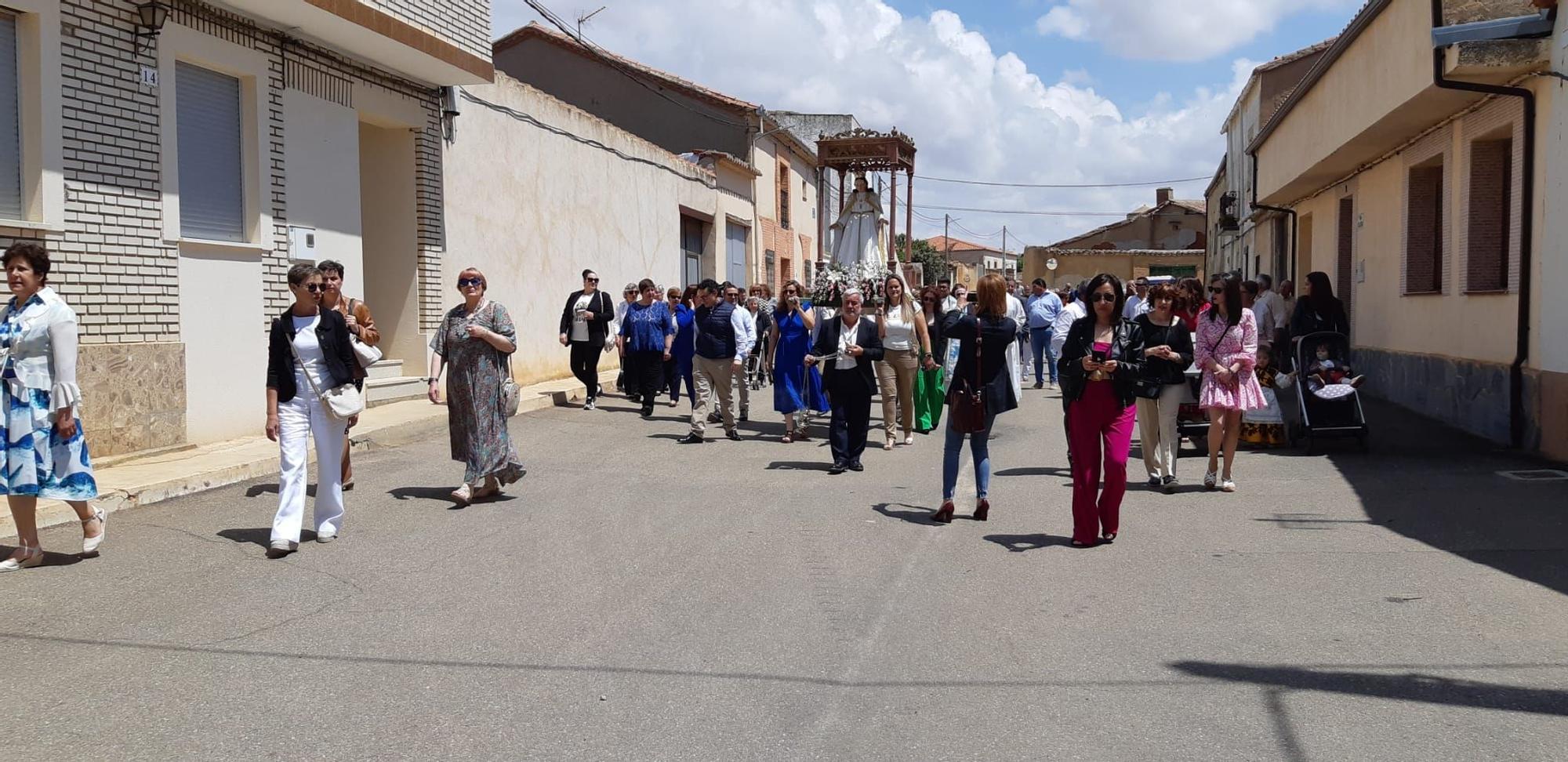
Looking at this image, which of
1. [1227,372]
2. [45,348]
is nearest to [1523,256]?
[1227,372]

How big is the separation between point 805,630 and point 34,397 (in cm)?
439

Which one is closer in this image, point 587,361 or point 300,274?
point 300,274

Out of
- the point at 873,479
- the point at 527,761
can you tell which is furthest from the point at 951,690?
the point at 873,479

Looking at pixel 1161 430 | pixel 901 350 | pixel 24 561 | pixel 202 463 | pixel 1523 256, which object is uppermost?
pixel 1523 256

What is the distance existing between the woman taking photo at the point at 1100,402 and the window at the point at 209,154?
816 centimetres

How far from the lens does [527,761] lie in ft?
13.5

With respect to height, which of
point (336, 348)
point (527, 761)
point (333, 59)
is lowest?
point (527, 761)

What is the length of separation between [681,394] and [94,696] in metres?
14.8

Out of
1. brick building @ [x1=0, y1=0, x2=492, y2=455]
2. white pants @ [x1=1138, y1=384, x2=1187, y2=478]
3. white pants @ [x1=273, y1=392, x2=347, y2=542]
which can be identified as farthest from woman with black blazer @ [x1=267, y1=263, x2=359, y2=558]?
white pants @ [x1=1138, y1=384, x2=1187, y2=478]

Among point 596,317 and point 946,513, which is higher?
point 596,317

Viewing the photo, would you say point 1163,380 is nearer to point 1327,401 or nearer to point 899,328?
point 1327,401

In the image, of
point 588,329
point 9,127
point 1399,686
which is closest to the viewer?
point 1399,686

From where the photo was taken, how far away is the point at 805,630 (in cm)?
577

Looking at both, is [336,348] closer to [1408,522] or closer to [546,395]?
[1408,522]
